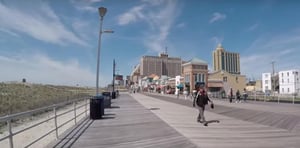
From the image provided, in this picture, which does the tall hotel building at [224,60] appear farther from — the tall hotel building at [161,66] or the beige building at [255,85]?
the tall hotel building at [161,66]

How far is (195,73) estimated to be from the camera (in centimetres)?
8450

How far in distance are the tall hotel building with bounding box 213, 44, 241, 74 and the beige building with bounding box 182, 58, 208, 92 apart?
76406 mm

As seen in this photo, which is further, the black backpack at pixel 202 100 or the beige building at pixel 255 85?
the beige building at pixel 255 85

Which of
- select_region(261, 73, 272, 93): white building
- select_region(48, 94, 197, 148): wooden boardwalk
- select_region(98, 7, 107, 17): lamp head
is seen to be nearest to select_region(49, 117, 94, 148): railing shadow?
select_region(48, 94, 197, 148): wooden boardwalk

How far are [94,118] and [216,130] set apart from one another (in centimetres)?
618

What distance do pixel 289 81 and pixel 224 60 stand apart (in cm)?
6760

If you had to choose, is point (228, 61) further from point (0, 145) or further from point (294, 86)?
point (0, 145)

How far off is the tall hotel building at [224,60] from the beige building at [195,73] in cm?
7641

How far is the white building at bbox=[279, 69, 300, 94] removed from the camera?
9716 centimetres

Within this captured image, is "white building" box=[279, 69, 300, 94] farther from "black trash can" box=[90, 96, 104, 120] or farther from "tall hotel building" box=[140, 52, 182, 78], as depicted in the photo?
"black trash can" box=[90, 96, 104, 120]

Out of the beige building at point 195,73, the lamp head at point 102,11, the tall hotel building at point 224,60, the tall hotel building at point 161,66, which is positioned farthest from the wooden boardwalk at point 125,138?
the tall hotel building at point 161,66

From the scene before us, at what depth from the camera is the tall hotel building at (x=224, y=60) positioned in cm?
16375

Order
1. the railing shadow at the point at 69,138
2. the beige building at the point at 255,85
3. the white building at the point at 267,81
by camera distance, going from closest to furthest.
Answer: the railing shadow at the point at 69,138 → the white building at the point at 267,81 → the beige building at the point at 255,85

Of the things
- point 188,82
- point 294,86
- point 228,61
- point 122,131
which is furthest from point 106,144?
point 228,61
